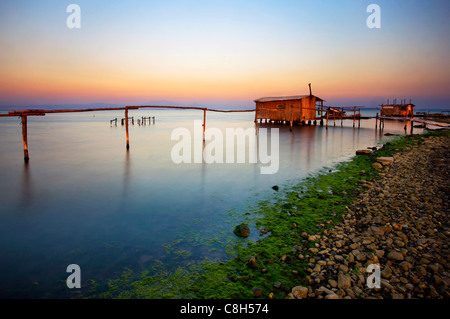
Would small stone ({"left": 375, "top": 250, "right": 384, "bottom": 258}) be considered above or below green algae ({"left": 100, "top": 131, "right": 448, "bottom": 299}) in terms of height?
above

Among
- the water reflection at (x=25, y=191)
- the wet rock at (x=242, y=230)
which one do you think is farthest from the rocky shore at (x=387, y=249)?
the water reflection at (x=25, y=191)

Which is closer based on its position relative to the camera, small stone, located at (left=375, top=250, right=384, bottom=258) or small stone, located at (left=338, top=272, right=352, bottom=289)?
small stone, located at (left=338, top=272, right=352, bottom=289)

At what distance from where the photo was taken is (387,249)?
4.01m

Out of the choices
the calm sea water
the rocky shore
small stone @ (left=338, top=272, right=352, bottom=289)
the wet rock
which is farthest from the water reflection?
small stone @ (left=338, top=272, right=352, bottom=289)

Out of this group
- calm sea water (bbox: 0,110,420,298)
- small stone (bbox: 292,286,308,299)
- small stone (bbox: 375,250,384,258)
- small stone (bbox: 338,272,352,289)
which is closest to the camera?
small stone (bbox: 292,286,308,299)

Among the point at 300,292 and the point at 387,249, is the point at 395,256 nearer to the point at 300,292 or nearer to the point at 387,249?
the point at 387,249

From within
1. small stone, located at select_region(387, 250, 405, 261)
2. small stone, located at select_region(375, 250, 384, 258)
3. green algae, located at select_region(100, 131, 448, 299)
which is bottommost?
green algae, located at select_region(100, 131, 448, 299)

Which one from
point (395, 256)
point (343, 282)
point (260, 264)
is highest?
point (395, 256)

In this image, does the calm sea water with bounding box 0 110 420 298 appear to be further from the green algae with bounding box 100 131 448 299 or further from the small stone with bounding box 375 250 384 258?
the small stone with bounding box 375 250 384 258

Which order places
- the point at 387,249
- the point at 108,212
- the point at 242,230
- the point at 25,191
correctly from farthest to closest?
1. the point at 25,191
2. the point at 108,212
3. the point at 242,230
4. the point at 387,249

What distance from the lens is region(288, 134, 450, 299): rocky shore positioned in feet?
10.4

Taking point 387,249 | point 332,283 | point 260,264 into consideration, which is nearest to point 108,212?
point 260,264
